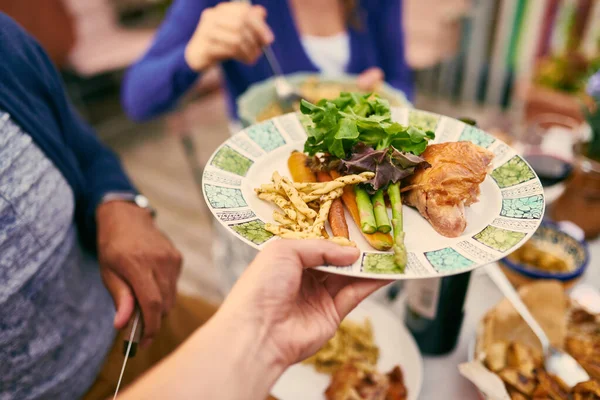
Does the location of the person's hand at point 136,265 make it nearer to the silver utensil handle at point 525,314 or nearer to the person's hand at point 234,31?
the person's hand at point 234,31

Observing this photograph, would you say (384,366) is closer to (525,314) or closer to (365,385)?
(365,385)

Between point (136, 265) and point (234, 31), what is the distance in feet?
2.32

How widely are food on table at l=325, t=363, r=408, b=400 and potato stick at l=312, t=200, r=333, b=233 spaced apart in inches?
14.9

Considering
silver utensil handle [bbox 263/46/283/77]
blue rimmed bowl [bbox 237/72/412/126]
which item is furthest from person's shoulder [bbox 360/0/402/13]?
blue rimmed bowl [bbox 237/72/412/126]

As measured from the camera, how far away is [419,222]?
0.75m

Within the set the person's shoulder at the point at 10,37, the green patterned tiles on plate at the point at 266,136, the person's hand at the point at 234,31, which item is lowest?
the green patterned tiles on plate at the point at 266,136

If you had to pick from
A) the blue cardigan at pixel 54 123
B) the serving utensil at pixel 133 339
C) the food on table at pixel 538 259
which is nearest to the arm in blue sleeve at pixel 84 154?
the blue cardigan at pixel 54 123

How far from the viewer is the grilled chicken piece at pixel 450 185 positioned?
0.69m

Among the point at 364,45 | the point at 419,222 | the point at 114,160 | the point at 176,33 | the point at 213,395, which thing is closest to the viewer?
the point at 213,395

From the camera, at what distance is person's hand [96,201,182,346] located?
37.4 inches

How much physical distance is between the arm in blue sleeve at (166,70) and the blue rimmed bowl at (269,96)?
35 centimetres

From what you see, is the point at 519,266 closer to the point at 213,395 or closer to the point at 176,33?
the point at 213,395

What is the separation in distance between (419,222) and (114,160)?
974mm

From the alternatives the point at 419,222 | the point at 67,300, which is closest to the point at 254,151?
the point at 419,222
